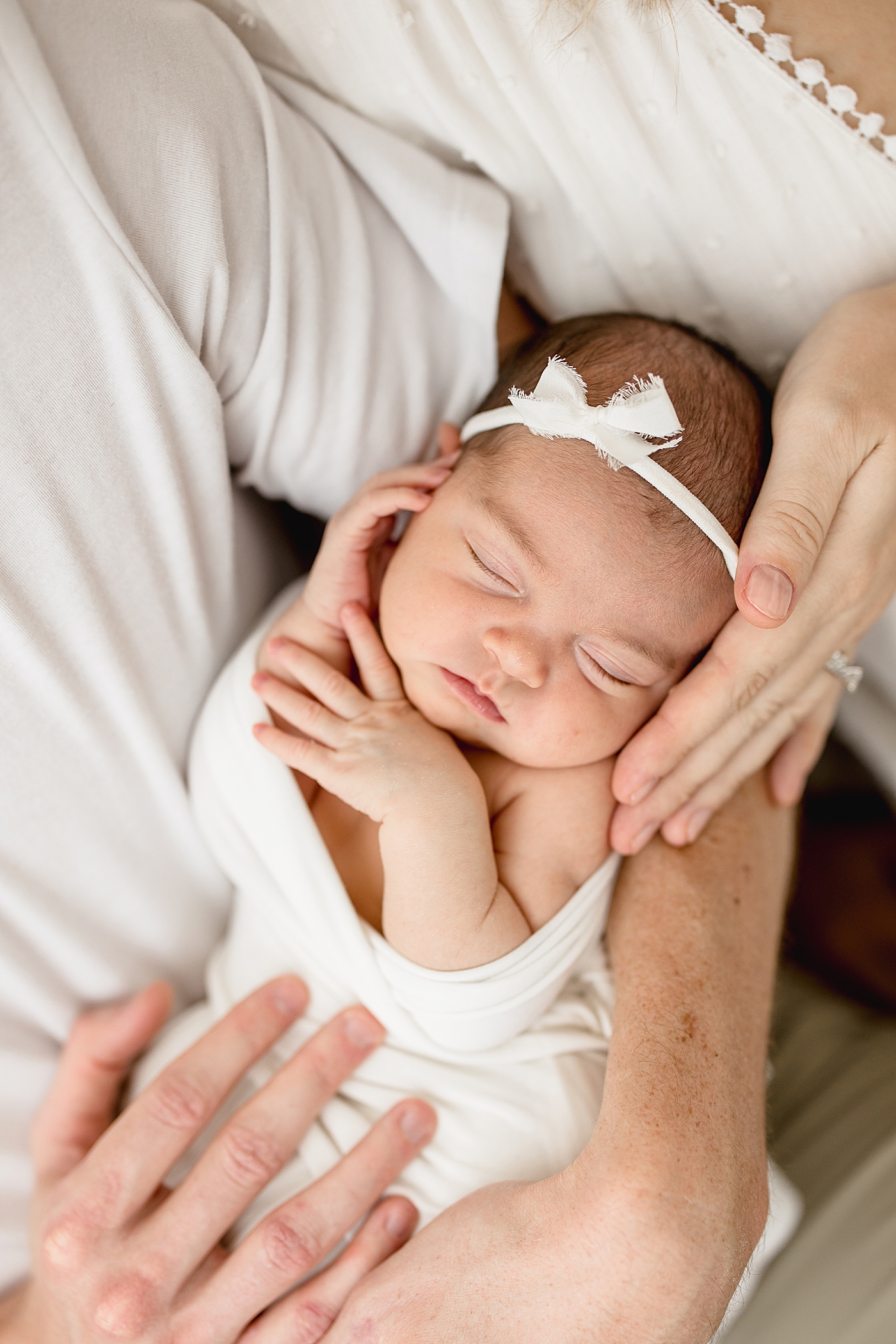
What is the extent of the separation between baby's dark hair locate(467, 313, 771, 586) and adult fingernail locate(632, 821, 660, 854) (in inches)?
16.1

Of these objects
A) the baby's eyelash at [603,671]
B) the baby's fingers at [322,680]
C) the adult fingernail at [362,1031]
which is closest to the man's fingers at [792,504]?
the baby's eyelash at [603,671]

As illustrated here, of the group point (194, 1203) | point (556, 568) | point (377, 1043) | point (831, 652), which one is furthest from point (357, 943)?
point (831, 652)

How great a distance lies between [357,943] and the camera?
1.30m

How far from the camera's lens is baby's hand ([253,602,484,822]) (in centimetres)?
128

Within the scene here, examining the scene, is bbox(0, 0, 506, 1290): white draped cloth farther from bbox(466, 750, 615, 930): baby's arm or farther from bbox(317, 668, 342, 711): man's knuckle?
bbox(466, 750, 615, 930): baby's arm

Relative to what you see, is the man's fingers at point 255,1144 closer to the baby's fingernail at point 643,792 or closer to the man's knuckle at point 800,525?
the baby's fingernail at point 643,792

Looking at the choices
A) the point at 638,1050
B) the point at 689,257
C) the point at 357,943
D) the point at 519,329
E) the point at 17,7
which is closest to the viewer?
the point at 17,7

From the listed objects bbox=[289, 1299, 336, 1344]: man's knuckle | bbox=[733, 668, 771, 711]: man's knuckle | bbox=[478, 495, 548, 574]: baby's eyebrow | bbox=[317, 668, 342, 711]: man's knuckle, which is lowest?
bbox=[289, 1299, 336, 1344]: man's knuckle

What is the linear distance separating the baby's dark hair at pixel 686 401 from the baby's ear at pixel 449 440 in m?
0.07

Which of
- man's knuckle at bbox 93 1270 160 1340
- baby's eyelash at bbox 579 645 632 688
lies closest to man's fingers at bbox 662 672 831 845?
baby's eyelash at bbox 579 645 632 688

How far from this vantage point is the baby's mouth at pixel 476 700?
1.29 meters

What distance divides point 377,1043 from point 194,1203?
A: 1.03ft

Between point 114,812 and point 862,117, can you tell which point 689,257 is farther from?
point 114,812

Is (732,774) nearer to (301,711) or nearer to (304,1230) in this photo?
(301,711)
